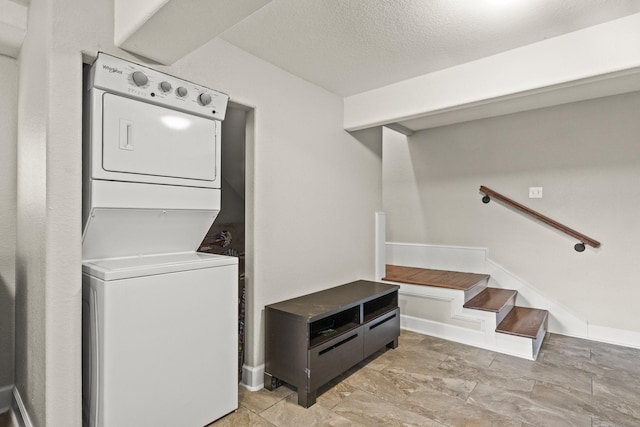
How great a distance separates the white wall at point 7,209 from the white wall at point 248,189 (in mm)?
146

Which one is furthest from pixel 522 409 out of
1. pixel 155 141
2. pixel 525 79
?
pixel 155 141

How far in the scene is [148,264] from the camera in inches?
63.3

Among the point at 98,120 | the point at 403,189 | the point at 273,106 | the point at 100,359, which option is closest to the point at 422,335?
Result: the point at 403,189

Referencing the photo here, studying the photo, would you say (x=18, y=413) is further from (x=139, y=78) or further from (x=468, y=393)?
(x=468, y=393)

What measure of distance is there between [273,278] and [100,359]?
3.61 feet

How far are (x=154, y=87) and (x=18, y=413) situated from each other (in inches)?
73.8

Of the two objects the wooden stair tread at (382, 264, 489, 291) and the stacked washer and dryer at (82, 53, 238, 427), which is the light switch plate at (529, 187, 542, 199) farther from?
the stacked washer and dryer at (82, 53, 238, 427)

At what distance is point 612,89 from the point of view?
112 inches

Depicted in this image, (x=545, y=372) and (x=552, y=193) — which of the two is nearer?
(x=545, y=372)

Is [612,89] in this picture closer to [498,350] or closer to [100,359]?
[498,350]

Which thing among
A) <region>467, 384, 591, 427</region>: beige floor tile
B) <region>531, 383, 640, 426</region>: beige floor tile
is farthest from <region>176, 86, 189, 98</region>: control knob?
<region>531, 383, 640, 426</region>: beige floor tile

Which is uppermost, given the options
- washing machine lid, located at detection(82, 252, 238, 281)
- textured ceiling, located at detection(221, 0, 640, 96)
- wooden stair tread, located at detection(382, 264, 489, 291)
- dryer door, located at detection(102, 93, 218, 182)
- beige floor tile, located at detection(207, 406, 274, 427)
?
textured ceiling, located at detection(221, 0, 640, 96)

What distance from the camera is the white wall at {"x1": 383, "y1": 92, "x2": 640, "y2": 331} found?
3.01 meters

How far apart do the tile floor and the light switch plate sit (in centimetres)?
141
